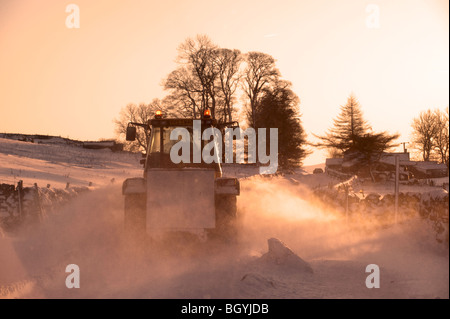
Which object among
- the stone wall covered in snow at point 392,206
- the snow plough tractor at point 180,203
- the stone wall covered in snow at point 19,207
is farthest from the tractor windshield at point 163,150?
the stone wall covered in snow at point 19,207

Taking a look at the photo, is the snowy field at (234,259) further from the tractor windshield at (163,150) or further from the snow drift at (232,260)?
the tractor windshield at (163,150)

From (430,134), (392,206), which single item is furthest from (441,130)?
(392,206)

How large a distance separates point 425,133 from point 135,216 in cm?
5591

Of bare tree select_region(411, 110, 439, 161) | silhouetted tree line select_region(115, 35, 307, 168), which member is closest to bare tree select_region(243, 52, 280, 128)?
silhouetted tree line select_region(115, 35, 307, 168)

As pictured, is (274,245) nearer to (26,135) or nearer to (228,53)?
(228,53)

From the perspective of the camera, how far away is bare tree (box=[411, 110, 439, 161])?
5832cm

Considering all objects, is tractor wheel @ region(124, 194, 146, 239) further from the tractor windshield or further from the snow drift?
the tractor windshield

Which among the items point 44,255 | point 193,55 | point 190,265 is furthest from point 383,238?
point 193,55

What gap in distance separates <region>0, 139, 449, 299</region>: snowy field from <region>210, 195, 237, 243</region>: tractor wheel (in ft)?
0.72

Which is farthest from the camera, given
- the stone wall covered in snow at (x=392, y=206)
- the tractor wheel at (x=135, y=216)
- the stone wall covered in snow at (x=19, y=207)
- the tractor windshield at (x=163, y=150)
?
the stone wall covered in snow at (x=19, y=207)

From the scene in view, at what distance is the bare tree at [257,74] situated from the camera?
143 feet

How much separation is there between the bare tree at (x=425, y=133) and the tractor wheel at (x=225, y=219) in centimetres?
5446

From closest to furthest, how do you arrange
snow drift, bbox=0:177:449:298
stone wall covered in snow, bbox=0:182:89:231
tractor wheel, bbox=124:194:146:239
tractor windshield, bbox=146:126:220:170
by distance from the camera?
snow drift, bbox=0:177:449:298 < tractor wheel, bbox=124:194:146:239 < tractor windshield, bbox=146:126:220:170 < stone wall covered in snow, bbox=0:182:89:231

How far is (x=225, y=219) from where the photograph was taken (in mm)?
9859
